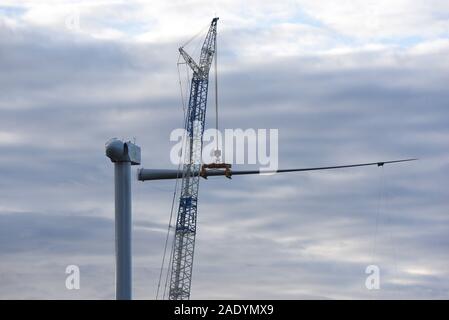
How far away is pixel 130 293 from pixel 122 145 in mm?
20532

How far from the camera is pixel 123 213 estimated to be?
514ft
